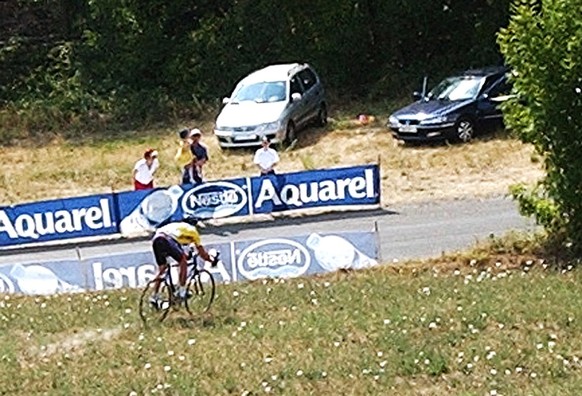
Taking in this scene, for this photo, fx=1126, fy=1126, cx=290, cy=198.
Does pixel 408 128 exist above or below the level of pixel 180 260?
below

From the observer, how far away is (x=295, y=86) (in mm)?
29812

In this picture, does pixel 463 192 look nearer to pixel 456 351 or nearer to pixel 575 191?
pixel 575 191

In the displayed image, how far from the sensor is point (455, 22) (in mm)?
35656

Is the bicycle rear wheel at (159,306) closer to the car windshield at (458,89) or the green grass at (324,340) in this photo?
the green grass at (324,340)

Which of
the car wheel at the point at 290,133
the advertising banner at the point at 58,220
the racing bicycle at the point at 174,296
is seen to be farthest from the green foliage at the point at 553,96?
the car wheel at the point at 290,133

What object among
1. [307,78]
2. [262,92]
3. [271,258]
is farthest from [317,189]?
[307,78]

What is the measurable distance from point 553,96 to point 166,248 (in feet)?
20.6

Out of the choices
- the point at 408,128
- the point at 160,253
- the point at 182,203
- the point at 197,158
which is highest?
the point at 160,253

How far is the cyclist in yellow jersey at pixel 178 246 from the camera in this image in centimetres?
1459

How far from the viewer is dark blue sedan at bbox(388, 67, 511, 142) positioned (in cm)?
2689

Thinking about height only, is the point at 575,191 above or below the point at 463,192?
above

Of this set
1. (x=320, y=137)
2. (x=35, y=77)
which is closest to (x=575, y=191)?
(x=320, y=137)

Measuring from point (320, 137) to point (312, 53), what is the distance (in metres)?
6.57

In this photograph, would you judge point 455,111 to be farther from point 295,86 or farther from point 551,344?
point 551,344
